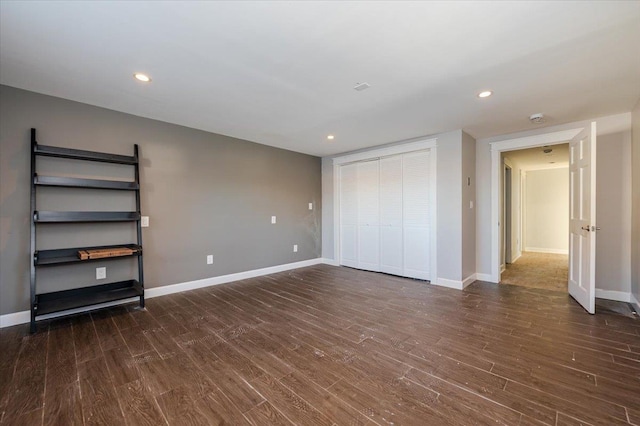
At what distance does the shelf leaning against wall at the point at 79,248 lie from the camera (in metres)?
2.66

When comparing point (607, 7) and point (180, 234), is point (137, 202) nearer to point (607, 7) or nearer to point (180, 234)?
point (180, 234)

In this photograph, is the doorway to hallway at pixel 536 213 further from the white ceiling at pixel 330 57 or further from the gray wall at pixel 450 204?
the white ceiling at pixel 330 57

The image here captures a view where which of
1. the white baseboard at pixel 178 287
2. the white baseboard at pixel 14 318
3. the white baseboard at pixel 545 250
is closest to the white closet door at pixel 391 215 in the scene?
the white baseboard at pixel 178 287

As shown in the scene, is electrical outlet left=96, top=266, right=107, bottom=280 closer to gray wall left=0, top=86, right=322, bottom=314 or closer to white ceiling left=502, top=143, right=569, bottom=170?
gray wall left=0, top=86, right=322, bottom=314

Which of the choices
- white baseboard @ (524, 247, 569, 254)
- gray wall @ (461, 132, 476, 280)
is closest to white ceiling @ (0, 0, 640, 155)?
gray wall @ (461, 132, 476, 280)

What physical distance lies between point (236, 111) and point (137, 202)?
1.63m

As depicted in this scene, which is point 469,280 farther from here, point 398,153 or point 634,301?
point 398,153

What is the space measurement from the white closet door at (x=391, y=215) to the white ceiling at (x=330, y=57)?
141 cm

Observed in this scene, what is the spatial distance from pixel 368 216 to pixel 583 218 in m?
2.94

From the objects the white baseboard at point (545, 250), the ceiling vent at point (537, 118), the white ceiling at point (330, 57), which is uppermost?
the white ceiling at point (330, 57)

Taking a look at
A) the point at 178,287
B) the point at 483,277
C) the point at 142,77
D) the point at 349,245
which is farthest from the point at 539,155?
the point at 178,287

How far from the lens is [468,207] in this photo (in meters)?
4.16

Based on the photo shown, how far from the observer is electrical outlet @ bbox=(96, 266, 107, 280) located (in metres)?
3.16

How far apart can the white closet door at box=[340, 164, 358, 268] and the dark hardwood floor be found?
211 cm
